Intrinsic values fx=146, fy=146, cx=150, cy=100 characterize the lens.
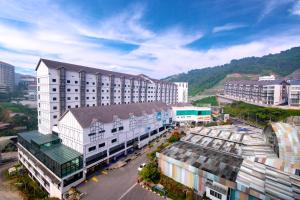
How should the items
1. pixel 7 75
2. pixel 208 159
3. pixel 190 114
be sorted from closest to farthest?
pixel 208 159
pixel 190 114
pixel 7 75

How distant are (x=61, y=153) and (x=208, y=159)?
78.0 feet

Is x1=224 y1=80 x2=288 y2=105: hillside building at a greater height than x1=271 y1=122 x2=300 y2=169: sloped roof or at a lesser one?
greater

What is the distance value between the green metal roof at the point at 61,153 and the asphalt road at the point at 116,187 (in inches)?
194

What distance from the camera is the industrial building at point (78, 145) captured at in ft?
73.5

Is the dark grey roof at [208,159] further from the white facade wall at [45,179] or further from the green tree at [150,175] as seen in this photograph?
the white facade wall at [45,179]

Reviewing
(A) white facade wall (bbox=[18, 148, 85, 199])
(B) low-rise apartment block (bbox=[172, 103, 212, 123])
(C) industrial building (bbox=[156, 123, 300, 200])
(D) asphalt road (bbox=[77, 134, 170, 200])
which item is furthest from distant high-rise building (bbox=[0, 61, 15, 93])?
(C) industrial building (bbox=[156, 123, 300, 200])

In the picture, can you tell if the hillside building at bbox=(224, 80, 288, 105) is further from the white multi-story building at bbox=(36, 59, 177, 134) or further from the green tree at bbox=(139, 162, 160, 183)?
the green tree at bbox=(139, 162, 160, 183)

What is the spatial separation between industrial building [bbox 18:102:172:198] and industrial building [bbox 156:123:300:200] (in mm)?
11296

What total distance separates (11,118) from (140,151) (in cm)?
6037

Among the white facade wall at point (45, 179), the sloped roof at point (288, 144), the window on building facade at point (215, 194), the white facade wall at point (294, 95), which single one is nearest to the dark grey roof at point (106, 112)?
the white facade wall at point (45, 179)

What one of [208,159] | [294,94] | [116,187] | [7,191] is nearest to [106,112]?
[116,187]

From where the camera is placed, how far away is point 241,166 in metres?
20.0

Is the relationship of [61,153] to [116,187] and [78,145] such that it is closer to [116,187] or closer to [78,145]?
[78,145]

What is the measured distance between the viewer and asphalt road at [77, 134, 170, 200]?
68.2 ft
